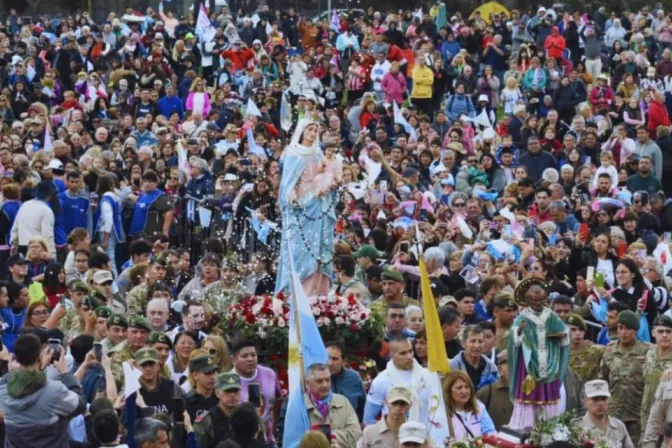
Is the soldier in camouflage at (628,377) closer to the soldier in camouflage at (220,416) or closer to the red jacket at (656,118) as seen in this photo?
the soldier in camouflage at (220,416)

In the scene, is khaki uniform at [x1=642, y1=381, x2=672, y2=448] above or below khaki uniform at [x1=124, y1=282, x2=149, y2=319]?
below

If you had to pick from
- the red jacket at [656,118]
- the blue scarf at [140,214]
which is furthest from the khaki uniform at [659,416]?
the red jacket at [656,118]

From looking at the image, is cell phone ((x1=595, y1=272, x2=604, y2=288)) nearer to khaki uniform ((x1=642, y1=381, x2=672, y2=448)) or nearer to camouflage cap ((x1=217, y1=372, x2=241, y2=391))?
khaki uniform ((x1=642, y1=381, x2=672, y2=448))

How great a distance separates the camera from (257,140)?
33281 mm

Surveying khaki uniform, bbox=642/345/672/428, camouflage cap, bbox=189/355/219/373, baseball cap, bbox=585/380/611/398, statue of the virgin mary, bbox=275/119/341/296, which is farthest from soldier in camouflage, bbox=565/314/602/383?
statue of the virgin mary, bbox=275/119/341/296

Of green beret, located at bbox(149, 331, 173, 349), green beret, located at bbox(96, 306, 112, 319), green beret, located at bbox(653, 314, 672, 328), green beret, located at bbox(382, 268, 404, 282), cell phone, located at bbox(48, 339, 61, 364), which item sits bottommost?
green beret, located at bbox(382, 268, 404, 282)

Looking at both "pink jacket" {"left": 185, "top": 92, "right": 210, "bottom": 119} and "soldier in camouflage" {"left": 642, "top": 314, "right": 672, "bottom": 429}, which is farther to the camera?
"pink jacket" {"left": 185, "top": 92, "right": 210, "bottom": 119}

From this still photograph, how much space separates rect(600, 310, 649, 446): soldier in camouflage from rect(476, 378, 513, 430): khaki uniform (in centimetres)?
118

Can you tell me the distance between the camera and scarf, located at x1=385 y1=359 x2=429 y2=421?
16.6 m

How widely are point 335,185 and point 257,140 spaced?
38.0 feet

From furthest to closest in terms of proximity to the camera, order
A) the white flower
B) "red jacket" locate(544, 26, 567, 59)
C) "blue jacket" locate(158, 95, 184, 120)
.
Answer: "red jacket" locate(544, 26, 567, 59), "blue jacket" locate(158, 95, 184, 120), the white flower

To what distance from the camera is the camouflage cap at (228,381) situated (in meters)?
15.9

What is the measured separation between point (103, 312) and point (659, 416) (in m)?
4.87

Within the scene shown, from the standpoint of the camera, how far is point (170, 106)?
37.0 meters
